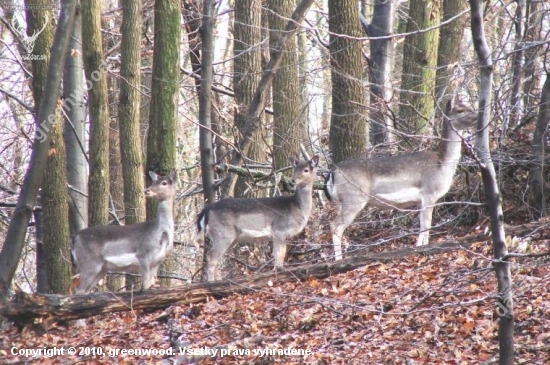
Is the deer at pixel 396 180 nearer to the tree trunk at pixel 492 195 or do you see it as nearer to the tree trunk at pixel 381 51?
the tree trunk at pixel 381 51

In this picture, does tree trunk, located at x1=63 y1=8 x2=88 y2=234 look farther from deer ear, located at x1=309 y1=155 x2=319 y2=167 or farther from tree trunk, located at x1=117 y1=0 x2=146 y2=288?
deer ear, located at x1=309 y1=155 x2=319 y2=167

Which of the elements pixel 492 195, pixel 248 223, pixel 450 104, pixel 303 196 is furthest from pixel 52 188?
pixel 492 195

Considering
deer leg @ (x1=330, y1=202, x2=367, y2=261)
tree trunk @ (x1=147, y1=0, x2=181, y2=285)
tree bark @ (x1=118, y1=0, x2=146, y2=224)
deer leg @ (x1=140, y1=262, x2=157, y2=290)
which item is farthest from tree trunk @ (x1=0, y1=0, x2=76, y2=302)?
tree bark @ (x1=118, y1=0, x2=146, y2=224)

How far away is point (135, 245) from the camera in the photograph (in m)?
11.7

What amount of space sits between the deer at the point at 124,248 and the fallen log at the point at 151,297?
158cm

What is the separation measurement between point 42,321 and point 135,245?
7.87ft

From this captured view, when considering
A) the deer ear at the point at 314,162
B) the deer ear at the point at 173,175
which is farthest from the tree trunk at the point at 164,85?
the deer ear at the point at 314,162

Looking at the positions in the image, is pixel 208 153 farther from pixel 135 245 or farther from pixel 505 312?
pixel 505 312

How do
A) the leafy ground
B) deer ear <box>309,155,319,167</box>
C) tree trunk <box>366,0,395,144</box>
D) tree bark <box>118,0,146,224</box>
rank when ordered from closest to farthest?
the leafy ground
deer ear <box>309,155,319,167</box>
tree bark <box>118,0,146,224</box>
tree trunk <box>366,0,395,144</box>

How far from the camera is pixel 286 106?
48.3 feet

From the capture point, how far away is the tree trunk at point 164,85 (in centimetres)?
1241

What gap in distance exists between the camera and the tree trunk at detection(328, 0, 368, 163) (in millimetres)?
13648

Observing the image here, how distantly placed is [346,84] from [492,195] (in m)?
7.50

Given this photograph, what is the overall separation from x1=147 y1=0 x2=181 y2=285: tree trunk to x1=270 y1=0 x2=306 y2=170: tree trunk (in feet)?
6.92
